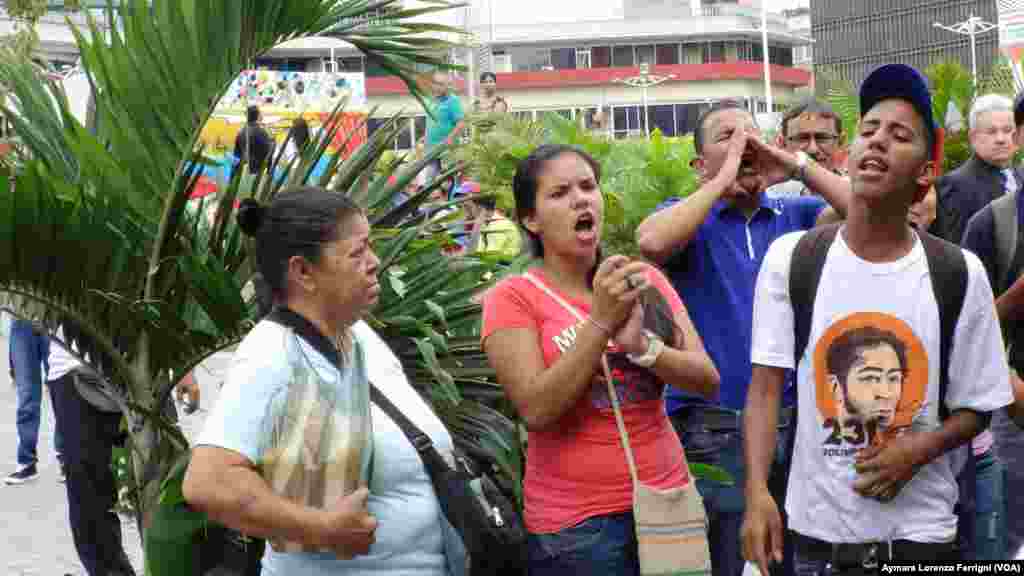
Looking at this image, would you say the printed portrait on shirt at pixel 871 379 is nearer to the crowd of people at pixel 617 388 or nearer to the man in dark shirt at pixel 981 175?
the crowd of people at pixel 617 388

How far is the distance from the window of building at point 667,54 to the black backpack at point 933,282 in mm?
121272

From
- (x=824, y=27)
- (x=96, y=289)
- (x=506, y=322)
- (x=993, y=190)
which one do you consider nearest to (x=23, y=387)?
(x=96, y=289)

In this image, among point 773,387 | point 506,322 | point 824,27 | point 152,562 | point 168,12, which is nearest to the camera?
point 773,387

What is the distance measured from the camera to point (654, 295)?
4355 mm

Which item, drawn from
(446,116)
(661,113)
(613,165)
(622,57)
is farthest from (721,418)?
(622,57)

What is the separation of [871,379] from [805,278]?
28 centimetres

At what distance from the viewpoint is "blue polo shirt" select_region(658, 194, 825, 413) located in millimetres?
5078

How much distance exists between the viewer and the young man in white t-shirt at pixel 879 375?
12.4 feet

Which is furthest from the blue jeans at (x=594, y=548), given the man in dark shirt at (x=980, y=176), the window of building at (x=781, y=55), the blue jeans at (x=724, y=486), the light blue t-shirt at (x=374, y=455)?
the window of building at (x=781, y=55)

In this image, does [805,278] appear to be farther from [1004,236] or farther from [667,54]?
[667,54]

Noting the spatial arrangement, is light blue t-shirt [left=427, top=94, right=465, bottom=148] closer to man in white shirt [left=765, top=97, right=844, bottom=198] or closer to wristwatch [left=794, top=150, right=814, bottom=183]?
man in white shirt [left=765, top=97, right=844, bottom=198]

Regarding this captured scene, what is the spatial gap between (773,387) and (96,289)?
8.80 feet

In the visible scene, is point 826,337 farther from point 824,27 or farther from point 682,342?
point 824,27

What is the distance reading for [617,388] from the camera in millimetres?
4234
